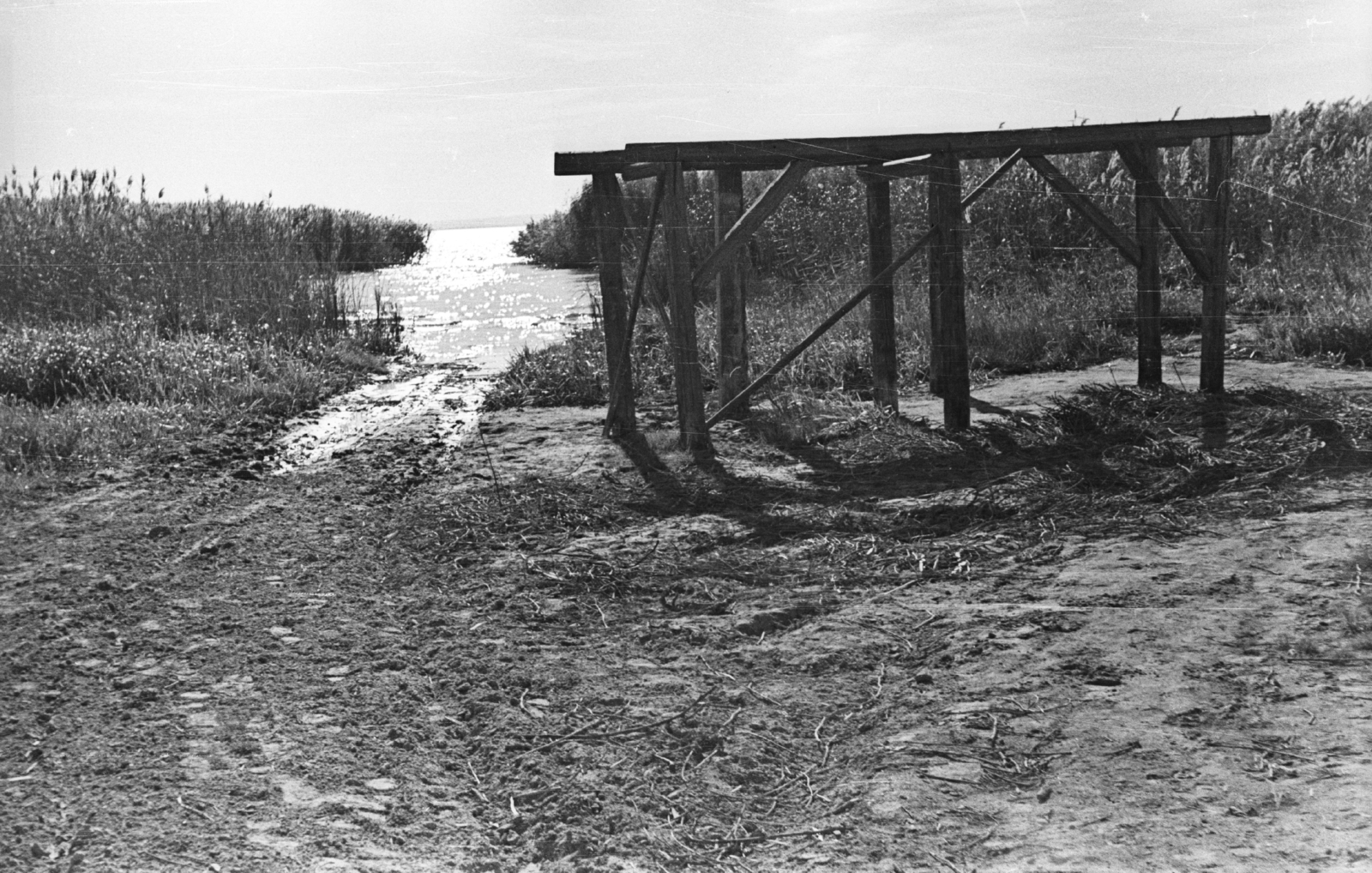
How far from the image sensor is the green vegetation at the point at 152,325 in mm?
9195

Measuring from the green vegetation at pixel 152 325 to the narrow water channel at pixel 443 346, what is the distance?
0.55 m

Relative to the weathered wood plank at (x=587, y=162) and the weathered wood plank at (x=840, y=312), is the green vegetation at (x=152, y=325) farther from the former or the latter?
the weathered wood plank at (x=840, y=312)

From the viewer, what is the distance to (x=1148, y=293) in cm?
920

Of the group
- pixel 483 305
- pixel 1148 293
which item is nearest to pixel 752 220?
pixel 1148 293

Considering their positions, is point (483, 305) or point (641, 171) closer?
point (641, 171)

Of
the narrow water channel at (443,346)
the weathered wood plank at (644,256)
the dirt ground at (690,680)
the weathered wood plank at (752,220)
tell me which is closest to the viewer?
the dirt ground at (690,680)

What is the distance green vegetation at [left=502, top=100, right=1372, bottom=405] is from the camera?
11102 mm

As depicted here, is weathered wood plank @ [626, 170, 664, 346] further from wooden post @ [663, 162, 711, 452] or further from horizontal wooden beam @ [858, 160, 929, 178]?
horizontal wooden beam @ [858, 160, 929, 178]

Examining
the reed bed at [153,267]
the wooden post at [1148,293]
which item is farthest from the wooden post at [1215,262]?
the reed bed at [153,267]

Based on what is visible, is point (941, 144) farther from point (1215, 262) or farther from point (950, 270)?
point (1215, 262)

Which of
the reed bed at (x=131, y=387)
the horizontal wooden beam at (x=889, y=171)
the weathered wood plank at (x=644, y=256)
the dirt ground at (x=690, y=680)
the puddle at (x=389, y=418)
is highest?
the horizontal wooden beam at (x=889, y=171)

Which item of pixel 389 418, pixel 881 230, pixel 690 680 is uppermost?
pixel 881 230

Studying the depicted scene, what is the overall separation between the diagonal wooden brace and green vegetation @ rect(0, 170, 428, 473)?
713cm

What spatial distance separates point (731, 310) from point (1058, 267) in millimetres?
7087
